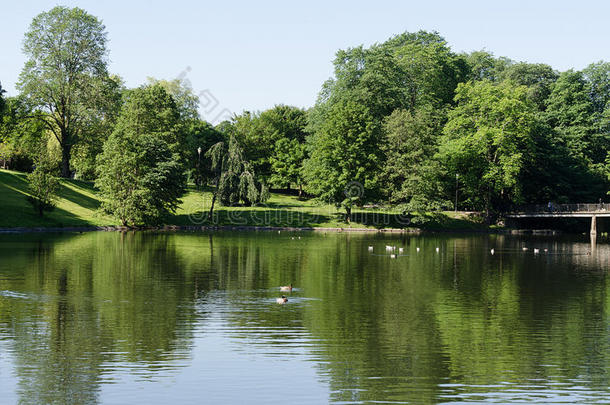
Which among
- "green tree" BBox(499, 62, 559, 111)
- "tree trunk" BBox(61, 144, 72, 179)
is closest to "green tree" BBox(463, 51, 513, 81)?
"green tree" BBox(499, 62, 559, 111)

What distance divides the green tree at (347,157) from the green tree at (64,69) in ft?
119

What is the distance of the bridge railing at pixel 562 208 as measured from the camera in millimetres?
92375

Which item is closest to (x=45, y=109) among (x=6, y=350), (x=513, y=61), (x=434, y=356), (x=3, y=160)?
(x=3, y=160)

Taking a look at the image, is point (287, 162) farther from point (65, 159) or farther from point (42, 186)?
point (42, 186)

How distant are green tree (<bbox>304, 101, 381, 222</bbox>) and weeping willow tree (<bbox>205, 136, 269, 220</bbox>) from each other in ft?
33.3

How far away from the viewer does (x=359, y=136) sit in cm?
9400

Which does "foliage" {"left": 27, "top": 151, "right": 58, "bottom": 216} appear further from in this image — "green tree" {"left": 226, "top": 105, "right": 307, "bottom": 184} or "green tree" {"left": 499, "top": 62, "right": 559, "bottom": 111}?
"green tree" {"left": 499, "top": 62, "right": 559, "bottom": 111}

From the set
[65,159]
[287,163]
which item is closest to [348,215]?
[287,163]

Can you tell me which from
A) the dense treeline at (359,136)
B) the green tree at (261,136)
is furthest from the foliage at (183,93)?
the dense treeline at (359,136)

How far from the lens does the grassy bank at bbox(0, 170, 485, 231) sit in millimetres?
79000

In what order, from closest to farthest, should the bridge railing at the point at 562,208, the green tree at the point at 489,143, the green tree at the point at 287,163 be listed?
1. the bridge railing at the point at 562,208
2. the green tree at the point at 489,143
3. the green tree at the point at 287,163

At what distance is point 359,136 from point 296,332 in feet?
237

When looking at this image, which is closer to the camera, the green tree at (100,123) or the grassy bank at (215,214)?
the grassy bank at (215,214)

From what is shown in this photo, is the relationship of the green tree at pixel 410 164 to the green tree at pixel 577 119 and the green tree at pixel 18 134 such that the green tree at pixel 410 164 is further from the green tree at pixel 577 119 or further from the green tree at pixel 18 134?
the green tree at pixel 18 134
